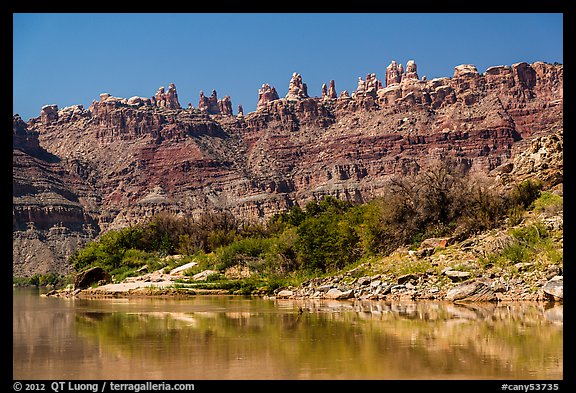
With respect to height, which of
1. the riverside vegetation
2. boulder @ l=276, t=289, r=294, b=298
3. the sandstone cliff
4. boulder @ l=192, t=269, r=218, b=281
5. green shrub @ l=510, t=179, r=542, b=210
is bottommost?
boulder @ l=276, t=289, r=294, b=298

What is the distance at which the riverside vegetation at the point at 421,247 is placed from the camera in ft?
80.1

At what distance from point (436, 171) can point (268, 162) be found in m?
129

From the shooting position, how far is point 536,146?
3369cm

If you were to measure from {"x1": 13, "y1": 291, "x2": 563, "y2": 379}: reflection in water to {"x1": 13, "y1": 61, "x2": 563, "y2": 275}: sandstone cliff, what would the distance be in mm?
108883

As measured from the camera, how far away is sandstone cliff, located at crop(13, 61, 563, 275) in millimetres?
141750

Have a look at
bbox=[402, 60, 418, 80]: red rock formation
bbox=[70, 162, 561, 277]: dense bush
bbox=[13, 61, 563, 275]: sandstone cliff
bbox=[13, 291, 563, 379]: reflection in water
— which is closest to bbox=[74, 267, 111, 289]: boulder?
bbox=[70, 162, 561, 277]: dense bush

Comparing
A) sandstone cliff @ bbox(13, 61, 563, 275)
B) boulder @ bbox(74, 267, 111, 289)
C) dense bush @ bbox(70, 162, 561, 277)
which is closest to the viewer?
dense bush @ bbox(70, 162, 561, 277)

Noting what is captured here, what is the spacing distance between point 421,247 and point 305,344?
56.2 feet

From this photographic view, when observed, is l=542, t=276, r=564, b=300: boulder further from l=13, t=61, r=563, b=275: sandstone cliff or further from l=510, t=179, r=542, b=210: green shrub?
l=13, t=61, r=563, b=275: sandstone cliff

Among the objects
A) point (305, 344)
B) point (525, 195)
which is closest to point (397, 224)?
point (525, 195)

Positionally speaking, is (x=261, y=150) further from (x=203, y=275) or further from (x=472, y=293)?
(x=472, y=293)

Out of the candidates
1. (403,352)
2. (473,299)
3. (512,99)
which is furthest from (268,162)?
(403,352)

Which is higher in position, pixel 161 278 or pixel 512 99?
pixel 512 99
